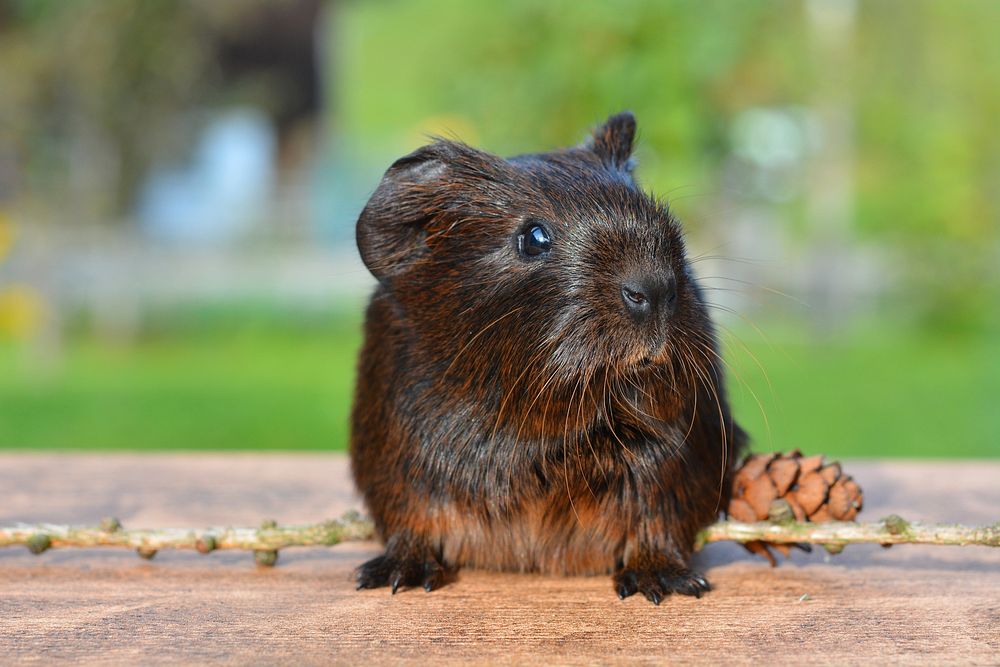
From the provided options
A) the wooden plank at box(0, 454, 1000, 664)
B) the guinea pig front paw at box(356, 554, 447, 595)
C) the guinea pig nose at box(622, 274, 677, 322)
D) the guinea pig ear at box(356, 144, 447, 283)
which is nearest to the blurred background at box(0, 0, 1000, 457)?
the wooden plank at box(0, 454, 1000, 664)

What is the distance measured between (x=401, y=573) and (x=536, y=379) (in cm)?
58

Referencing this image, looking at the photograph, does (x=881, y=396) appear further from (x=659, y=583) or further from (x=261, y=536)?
(x=261, y=536)

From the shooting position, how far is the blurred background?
9.30 metres

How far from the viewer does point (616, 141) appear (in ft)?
7.84

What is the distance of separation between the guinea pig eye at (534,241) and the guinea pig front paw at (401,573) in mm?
744

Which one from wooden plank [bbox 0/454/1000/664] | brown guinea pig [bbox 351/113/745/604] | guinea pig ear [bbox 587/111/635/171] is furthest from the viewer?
guinea pig ear [bbox 587/111/635/171]

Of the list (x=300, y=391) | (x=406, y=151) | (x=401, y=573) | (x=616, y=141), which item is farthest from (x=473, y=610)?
(x=406, y=151)

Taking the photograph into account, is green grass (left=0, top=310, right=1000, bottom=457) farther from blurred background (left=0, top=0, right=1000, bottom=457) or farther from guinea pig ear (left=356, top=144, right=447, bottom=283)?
guinea pig ear (left=356, top=144, right=447, bottom=283)

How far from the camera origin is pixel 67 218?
13.0 m

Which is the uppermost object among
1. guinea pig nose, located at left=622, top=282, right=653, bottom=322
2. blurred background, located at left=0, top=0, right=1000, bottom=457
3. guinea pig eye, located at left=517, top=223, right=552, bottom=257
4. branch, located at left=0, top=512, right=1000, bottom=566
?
blurred background, located at left=0, top=0, right=1000, bottom=457

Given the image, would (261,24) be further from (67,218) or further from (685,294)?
(685,294)

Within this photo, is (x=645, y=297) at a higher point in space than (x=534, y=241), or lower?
lower

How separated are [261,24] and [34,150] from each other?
4.70 metres

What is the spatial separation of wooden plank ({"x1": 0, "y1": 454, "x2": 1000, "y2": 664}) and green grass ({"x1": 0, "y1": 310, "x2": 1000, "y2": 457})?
14.2ft
